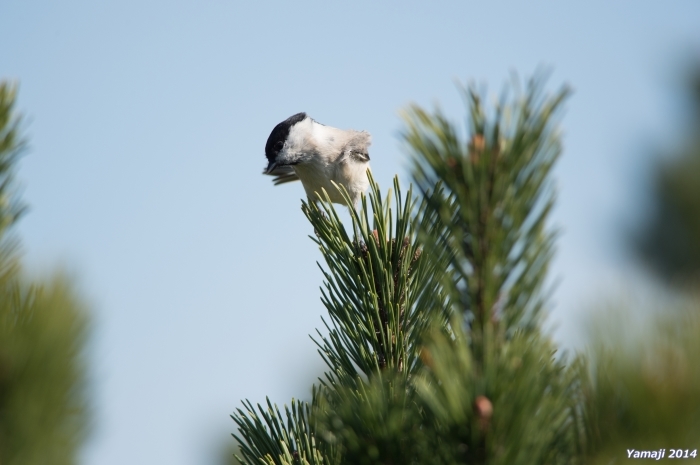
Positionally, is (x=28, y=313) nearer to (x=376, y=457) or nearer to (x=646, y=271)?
(x=376, y=457)

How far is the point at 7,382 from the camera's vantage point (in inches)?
38.4

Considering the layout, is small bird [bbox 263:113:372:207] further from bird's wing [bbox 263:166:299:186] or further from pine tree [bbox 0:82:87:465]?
pine tree [bbox 0:82:87:465]

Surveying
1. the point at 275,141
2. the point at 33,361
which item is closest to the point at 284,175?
the point at 275,141

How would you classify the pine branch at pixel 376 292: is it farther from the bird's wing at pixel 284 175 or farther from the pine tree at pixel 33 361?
the bird's wing at pixel 284 175

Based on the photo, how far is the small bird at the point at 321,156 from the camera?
4.67 m

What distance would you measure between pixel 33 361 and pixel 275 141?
154 inches

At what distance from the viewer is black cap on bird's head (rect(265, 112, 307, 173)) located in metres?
4.80

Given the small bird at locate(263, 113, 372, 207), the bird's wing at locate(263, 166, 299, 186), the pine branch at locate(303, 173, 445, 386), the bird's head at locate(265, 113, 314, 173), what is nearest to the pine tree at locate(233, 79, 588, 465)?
the pine branch at locate(303, 173, 445, 386)

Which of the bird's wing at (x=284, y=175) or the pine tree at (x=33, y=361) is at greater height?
the bird's wing at (x=284, y=175)

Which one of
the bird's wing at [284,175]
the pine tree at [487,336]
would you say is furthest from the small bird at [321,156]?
the pine tree at [487,336]

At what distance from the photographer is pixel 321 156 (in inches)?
187

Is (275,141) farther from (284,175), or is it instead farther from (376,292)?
(376,292)

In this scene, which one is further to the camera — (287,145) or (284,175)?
(284,175)

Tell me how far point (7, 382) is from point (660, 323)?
984 mm
